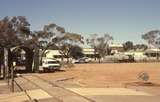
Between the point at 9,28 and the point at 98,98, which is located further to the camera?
the point at 9,28

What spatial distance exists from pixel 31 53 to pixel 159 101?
38.4 meters

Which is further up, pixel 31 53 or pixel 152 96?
pixel 31 53

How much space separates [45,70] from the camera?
5612 centimetres

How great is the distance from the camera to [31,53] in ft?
180

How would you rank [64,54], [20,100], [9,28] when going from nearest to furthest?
1. [20,100]
2. [9,28]
3. [64,54]

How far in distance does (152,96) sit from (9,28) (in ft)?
182

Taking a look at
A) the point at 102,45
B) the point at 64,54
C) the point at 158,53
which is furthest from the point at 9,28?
the point at 158,53

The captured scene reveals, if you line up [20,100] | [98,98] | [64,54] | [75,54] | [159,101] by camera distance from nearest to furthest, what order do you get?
[159,101] → [98,98] → [20,100] → [64,54] → [75,54]

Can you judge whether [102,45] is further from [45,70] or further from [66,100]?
[66,100]

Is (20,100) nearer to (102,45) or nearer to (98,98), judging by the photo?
(98,98)

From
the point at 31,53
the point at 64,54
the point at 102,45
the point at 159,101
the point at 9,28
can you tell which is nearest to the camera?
the point at 159,101

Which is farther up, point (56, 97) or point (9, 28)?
point (9, 28)

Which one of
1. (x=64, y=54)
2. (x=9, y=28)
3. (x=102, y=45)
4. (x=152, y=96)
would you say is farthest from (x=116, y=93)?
(x=102, y=45)

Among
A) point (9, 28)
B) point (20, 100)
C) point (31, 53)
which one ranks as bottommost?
point (20, 100)
